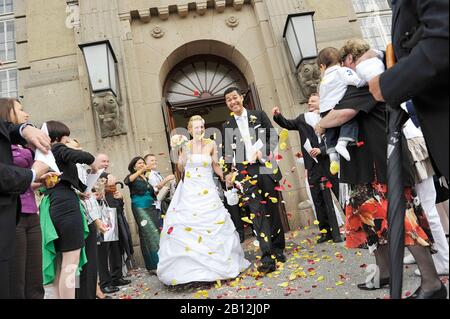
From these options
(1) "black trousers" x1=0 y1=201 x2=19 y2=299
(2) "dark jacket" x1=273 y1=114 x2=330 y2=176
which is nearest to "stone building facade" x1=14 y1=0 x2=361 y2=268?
(2) "dark jacket" x1=273 y1=114 x2=330 y2=176

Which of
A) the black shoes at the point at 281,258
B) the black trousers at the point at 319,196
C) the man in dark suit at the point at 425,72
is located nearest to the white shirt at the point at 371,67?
the man in dark suit at the point at 425,72

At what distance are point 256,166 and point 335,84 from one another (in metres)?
1.82

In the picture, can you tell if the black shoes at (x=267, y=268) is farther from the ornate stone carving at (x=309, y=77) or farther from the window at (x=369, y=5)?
the window at (x=369, y=5)

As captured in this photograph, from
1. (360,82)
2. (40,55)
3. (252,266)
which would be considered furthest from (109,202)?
(40,55)

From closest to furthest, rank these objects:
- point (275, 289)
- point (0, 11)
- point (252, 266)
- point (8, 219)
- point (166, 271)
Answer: point (8, 219)
point (275, 289)
point (166, 271)
point (252, 266)
point (0, 11)

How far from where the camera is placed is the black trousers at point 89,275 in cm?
369

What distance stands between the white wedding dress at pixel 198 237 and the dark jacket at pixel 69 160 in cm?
139

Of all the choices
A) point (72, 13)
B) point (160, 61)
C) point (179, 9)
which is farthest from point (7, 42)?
point (179, 9)

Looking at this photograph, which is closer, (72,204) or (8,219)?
(8,219)

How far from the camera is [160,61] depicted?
7.82m

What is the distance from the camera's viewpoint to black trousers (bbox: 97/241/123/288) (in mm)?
4738

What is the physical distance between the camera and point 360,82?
278 cm
